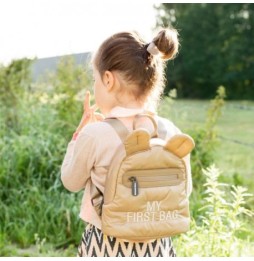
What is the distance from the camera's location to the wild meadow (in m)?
3.66

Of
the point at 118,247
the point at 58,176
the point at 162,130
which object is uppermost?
the point at 58,176

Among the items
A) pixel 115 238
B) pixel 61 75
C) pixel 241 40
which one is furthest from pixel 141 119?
pixel 241 40

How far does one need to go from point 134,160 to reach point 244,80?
20.9m

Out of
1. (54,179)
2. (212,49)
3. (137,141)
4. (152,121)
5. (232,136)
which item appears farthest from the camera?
(212,49)

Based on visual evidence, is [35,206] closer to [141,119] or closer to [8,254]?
[8,254]

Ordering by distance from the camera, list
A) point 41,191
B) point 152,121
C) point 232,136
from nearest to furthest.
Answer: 1. point 152,121
2. point 41,191
3. point 232,136

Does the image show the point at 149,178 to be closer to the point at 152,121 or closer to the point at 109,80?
the point at 152,121

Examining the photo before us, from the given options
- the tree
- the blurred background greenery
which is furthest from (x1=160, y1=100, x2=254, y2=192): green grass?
the tree

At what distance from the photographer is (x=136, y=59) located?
90.5 inches

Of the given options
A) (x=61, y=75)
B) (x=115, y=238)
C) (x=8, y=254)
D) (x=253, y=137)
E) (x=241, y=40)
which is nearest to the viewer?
(x=115, y=238)

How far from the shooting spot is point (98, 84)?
235 cm

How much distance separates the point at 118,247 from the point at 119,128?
0.43 metres

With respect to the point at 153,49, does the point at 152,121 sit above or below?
below

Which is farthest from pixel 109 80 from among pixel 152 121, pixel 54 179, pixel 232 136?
pixel 232 136
